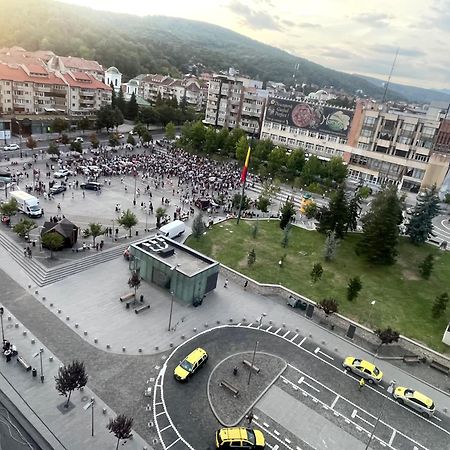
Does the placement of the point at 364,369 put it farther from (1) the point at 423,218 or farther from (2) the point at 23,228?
(2) the point at 23,228

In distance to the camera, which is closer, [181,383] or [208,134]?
[181,383]

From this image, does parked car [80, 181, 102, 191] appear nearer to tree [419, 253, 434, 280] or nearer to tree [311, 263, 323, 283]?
tree [311, 263, 323, 283]

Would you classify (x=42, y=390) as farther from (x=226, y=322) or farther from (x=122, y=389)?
(x=226, y=322)

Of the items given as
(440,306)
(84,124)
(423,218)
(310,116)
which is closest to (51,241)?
(440,306)

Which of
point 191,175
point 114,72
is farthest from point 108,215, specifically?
point 114,72

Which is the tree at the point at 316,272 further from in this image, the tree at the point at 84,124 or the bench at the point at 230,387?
the tree at the point at 84,124

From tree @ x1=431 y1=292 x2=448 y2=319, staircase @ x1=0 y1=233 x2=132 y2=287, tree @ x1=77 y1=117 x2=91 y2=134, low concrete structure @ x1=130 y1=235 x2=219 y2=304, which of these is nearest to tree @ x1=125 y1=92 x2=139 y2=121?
tree @ x1=77 y1=117 x2=91 y2=134
